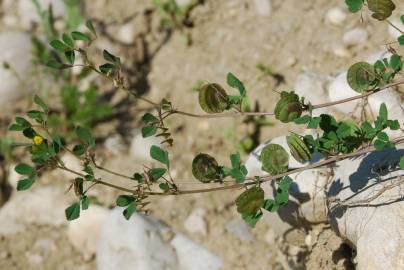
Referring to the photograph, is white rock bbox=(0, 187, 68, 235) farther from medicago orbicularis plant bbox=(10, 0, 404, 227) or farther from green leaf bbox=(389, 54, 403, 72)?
green leaf bbox=(389, 54, 403, 72)

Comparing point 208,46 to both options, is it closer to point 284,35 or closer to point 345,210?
point 284,35

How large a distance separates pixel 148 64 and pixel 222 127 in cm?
86

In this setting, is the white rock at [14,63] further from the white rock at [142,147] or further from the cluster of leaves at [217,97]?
the cluster of leaves at [217,97]

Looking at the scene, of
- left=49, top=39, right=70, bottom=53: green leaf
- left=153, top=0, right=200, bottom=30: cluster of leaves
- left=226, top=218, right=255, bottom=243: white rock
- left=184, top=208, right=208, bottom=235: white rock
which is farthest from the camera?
left=153, top=0, right=200, bottom=30: cluster of leaves

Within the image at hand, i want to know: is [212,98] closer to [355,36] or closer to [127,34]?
[355,36]

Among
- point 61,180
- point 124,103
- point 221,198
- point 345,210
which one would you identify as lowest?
point 345,210

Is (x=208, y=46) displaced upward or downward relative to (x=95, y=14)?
downward

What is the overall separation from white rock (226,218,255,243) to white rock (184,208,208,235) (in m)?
0.13

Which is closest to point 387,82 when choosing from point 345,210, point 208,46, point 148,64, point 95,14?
point 345,210

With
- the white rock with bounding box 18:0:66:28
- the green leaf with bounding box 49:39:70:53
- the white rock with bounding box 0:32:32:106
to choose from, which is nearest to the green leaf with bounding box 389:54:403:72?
the green leaf with bounding box 49:39:70:53

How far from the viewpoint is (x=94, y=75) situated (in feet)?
14.5

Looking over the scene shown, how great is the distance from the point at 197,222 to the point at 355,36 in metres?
1.35

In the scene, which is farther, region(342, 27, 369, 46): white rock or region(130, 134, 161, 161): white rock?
region(130, 134, 161, 161): white rock

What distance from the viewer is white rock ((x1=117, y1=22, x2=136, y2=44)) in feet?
14.6
